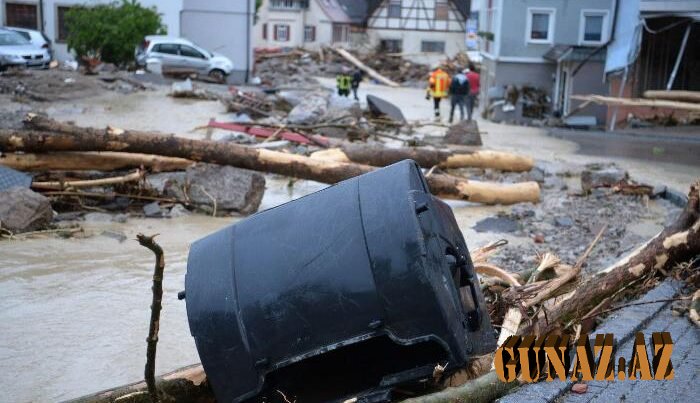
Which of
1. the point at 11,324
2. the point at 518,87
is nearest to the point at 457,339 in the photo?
the point at 11,324

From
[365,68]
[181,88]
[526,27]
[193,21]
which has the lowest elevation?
[181,88]

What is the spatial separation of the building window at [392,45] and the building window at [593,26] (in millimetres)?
27280

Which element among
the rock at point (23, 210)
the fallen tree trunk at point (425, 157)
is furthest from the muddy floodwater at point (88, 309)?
the fallen tree trunk at point (425, 157)

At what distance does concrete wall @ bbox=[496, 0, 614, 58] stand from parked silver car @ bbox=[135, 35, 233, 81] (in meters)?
10.6

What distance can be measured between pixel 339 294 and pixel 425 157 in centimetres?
1005

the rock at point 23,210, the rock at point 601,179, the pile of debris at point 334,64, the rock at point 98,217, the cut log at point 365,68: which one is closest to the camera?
the rock at point 23,210

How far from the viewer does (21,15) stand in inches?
1347

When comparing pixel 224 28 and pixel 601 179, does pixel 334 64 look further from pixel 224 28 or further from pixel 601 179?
pixel 601 179

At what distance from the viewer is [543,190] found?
1350cm

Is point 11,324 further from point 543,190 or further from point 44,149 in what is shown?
point 543,190

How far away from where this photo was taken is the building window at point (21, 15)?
111 ft

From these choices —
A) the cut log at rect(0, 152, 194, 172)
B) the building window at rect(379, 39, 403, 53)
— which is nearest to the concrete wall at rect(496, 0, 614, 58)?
the cut log at rect(0, 152, 194, 172)

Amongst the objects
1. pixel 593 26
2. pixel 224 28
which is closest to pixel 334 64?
pixel 224 28

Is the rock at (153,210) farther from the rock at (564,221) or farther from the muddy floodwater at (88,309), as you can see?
the rock at (564,221)
